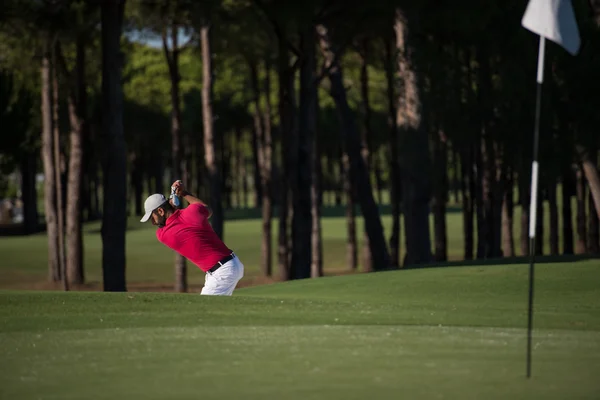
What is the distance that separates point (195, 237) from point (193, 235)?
1.4 inches

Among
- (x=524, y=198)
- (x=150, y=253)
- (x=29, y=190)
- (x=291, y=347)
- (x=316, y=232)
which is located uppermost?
(x=29, y=190)

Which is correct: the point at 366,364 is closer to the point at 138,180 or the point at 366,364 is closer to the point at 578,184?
the point at 578,184

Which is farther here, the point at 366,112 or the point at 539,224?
the point at 366,112

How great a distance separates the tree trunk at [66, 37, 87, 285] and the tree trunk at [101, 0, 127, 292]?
919cm

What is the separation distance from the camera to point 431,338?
1301 centimetres

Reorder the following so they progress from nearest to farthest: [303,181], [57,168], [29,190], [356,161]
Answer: [303,181]
[356,161]
[57,168]
[29,190]

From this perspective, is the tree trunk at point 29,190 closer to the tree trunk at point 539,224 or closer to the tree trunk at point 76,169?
the tree trunk at point 76,169

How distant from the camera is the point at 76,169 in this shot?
128 ft

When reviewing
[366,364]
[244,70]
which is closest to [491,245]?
[244,70]

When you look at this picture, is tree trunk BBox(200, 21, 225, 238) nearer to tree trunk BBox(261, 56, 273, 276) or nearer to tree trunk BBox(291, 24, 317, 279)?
tree trunk BBox(261, 56, 273, 276)

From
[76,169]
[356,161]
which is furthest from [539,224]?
[76,169]

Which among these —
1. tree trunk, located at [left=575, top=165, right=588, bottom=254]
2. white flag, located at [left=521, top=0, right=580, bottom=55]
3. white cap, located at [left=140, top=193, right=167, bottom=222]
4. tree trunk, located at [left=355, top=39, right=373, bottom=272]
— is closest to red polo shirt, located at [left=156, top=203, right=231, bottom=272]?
white cap, located at [left=140, top=193, right=167, bottom=222]

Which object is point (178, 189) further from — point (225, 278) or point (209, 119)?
point (209, 119)

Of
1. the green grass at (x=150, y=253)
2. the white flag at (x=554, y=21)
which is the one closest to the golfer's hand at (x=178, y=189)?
the white flag at (x=554, y=21)
